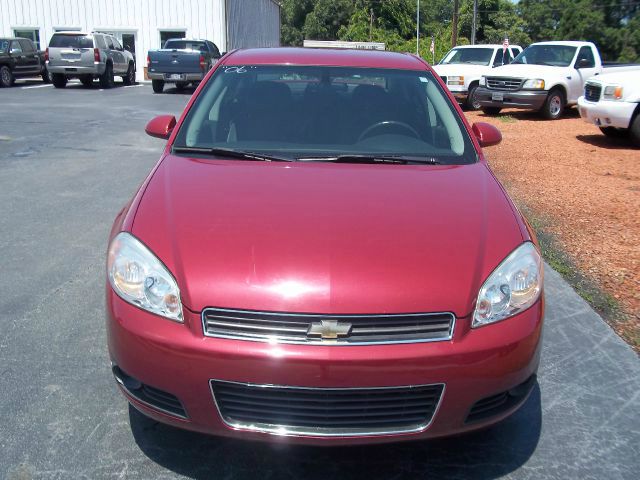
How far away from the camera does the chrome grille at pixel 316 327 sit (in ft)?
7.94

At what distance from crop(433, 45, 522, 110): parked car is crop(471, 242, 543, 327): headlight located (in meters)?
15.1

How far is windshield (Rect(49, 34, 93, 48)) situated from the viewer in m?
24.1

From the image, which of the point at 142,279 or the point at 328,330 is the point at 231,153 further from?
the point at 328,330

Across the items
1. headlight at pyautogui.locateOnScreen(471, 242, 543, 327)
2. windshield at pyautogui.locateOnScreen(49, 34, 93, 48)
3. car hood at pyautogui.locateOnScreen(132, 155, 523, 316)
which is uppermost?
car hood at pyautogui.locateOnScreen(132, 155, 523, 316)

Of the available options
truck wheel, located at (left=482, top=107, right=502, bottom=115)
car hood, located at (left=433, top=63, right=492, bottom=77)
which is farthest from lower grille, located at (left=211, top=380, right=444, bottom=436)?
car hood, located at (left=433, top=63, right=492, bottom=77)

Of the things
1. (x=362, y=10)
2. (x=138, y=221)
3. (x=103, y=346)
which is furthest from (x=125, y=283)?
(x=362, y=10)

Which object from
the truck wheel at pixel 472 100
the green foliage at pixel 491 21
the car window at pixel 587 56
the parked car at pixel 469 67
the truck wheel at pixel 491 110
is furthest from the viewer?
the green foliage at pixel 491 21

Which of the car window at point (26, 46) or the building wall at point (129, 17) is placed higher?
the building wall at point (129, 17)

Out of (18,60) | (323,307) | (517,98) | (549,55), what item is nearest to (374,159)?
(323,307)

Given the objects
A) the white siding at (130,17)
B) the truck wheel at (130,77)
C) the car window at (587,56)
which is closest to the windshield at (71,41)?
the truck wheel at (130,77)

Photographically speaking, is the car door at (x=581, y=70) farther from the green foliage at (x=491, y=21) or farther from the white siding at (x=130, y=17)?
the green foliage at (x=491, y=21)

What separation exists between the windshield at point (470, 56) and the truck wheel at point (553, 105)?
3486 millimetres

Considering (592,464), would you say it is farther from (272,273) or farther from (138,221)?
(138,221)

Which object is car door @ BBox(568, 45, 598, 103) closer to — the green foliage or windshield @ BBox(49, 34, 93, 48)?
windshield @ BBox(49, 34, 93, 48)
